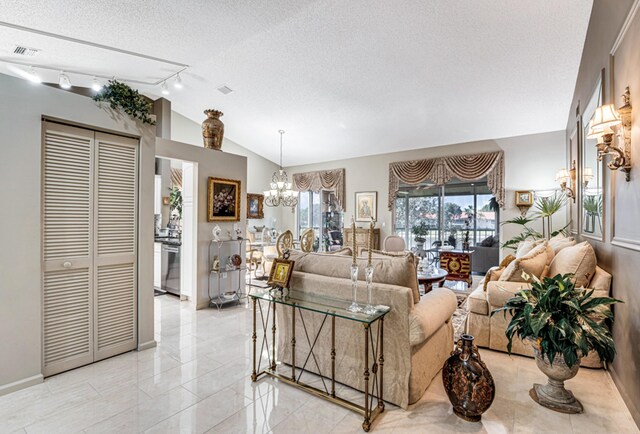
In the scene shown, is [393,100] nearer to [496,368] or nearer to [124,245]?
[496,368]

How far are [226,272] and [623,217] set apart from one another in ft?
15.2

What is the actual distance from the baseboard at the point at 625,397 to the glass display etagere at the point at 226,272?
4307 millimetres

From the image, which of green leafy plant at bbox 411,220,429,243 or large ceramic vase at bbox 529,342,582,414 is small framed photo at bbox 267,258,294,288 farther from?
green leafy plant at bbox 411,220,429,243

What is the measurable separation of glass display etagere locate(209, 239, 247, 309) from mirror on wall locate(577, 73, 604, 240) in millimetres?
4526

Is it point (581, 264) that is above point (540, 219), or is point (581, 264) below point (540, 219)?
below

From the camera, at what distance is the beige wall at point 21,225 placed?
2.30m

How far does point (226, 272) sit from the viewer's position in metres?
4.89

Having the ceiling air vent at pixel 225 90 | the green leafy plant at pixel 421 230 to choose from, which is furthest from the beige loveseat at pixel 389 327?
the green leafy plant at pixel 421 230

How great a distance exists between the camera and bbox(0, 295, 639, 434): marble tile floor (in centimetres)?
197

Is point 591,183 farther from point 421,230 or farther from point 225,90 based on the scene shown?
point 225,90

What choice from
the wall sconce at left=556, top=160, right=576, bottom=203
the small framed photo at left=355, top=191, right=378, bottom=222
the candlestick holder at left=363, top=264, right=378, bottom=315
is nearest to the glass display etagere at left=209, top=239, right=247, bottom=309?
the candlestick holder at left=363, top=264, right=378, bottom=315

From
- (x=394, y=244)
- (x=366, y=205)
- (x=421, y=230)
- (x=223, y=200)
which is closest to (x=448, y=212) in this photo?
(x=421, y=230)

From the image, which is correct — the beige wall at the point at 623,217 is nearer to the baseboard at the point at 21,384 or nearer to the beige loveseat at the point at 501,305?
the beige loveseat at the point at 501,305

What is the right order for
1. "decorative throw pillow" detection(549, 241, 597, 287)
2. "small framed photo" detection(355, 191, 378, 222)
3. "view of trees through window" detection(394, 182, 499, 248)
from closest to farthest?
"decorative throw pillow" detection(549, 241, 597, 287)
"view of trees through window" detection(394, 182, 499, 248)
"small framed photo" detection(355, 191, 378, 222)
